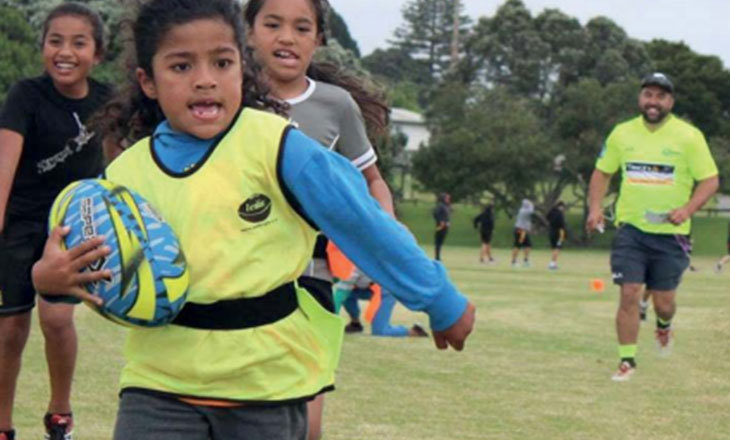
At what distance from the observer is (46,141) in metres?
7.35

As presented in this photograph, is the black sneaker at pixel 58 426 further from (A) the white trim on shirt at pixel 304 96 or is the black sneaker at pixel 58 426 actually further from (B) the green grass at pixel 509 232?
(B) the green grass at pixel 509 232

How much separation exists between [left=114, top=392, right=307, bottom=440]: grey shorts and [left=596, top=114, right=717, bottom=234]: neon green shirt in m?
8.19

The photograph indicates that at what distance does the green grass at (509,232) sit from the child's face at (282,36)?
52.4m

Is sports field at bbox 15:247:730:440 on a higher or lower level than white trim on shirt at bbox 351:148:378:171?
lower

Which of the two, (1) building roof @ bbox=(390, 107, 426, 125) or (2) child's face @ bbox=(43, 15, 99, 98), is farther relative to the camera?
(1) building roof @ bbox=(390, 107, 426, 125)

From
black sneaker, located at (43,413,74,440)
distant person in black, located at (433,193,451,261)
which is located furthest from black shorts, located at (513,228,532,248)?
black sneaker, located at (43,413,74,440)

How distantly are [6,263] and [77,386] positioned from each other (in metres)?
3.00

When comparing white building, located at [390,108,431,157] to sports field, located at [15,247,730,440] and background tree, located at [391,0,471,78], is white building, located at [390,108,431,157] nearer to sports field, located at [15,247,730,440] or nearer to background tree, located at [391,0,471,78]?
background tree, located at [391,0,471,78]

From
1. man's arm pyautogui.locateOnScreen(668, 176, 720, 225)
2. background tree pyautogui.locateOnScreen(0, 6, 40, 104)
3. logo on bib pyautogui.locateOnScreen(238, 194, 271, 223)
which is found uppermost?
logo on bib pyautogui.locateOnScreen(238, 194, 271, 223)

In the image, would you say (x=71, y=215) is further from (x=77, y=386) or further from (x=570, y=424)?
(x=77, y=386)

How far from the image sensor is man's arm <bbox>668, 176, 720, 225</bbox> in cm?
1199

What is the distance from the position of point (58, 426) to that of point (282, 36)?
2458mm

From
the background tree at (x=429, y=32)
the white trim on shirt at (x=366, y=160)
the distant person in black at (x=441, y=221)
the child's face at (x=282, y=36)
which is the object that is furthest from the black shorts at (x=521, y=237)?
the background tree at (x=429, y=32)

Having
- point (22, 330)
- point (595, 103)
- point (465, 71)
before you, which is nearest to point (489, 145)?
point (595, 103)
